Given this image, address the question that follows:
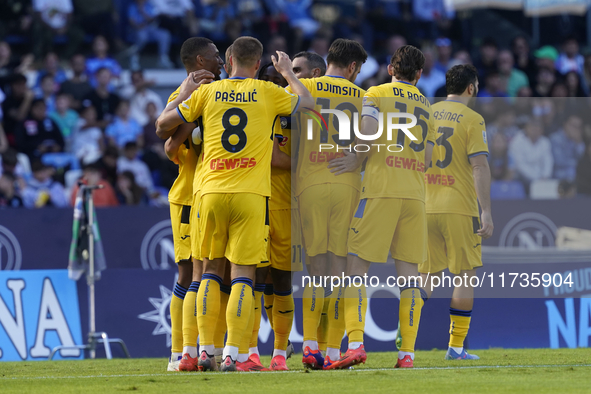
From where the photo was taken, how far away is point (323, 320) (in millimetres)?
7000

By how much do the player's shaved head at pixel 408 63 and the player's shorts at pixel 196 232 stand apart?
1.94 metres

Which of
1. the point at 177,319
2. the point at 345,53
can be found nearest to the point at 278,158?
the point at 345,53

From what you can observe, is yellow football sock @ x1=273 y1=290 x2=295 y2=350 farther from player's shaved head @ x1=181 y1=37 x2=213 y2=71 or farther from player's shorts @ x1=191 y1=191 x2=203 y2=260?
player's shaved head @ x1=181 y1=37 x2=213 y2=71

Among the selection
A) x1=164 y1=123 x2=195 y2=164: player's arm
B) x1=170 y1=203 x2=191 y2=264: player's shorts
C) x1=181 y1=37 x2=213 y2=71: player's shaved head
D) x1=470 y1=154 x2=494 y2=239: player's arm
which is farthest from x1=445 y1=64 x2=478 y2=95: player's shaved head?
x1=170 y1=203 x2=191 y2=264: player's shorts

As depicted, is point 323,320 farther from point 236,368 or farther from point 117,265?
point 117,265

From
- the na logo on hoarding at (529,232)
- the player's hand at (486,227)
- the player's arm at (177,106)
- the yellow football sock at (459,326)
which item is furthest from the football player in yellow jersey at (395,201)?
the na logo on hoarding at (529,232)

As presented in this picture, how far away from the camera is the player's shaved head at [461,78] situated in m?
7.45

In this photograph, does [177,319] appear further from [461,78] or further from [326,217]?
[461,78]

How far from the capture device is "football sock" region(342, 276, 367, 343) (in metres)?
6.07

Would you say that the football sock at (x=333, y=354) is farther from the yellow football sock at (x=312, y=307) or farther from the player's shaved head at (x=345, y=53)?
the player's shaved head at (x=345, y=53)

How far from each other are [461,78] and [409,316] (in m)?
2.43

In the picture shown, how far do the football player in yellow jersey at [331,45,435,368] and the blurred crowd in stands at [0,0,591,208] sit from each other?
609 centimetres

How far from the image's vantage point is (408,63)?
6.47m

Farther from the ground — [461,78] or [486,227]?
[461,78]
